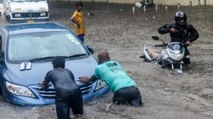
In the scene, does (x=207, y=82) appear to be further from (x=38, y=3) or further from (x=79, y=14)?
(x=38, y=3)

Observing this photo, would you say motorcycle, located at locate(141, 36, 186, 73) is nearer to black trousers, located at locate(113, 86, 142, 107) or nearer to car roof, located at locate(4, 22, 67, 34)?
car roof, located at locate(4, 22, 67, 34)

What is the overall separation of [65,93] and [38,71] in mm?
1703

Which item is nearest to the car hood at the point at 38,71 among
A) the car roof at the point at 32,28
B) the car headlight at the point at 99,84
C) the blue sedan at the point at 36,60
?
the blue sedan at the point at 36,60

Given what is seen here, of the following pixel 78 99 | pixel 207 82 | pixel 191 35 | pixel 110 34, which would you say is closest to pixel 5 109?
pixel 78 99

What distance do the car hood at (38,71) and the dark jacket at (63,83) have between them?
0.88 m

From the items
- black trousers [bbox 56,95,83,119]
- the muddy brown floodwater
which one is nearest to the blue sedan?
the muddy brown floodwater

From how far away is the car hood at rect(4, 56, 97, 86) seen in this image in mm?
8719

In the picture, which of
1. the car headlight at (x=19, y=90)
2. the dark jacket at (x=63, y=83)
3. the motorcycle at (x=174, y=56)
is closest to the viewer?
the dark jacket at (x=63, y=83)

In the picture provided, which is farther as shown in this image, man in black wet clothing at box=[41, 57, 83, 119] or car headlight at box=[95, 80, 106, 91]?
car headlight at box=[95, 80, 106, 91]

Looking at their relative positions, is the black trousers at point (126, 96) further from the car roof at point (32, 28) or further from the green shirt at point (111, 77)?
the car roof at point (32, 28)

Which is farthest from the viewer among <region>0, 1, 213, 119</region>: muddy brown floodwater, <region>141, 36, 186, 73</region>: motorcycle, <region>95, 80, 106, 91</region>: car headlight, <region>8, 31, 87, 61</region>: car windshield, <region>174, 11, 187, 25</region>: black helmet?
<region>174, 11, 187, 25</region>: black helmet

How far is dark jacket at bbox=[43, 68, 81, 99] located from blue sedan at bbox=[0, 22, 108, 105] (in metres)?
0.75

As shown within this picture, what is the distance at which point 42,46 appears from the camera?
989 centimetres

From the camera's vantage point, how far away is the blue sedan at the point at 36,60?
8602 millimetres
